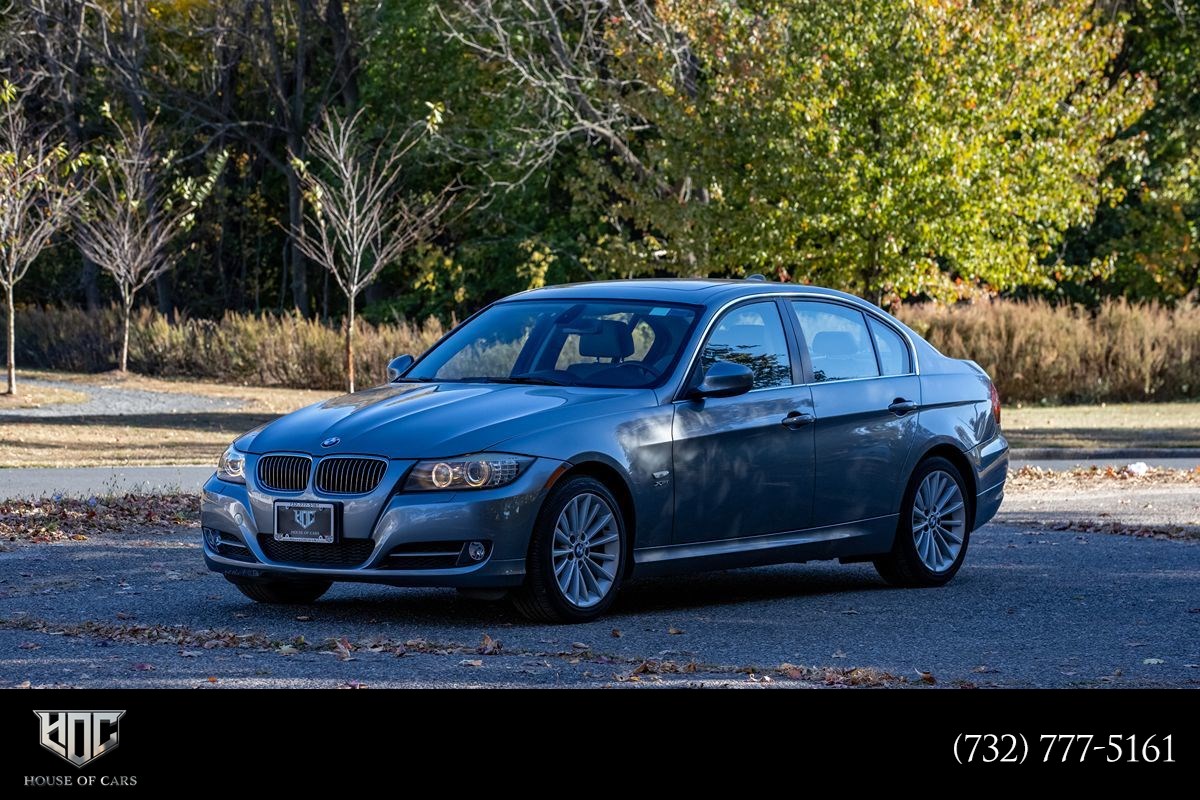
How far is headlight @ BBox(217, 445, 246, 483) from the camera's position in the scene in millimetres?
9391

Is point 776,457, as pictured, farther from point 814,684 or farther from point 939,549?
point 814,684

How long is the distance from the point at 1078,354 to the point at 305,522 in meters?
30.6

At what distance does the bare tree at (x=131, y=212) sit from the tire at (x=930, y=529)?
1305 inches

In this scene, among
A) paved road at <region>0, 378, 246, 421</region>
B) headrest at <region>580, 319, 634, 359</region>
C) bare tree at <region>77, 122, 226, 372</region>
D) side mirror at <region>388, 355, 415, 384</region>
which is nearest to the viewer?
headrest at <region>580, 319, 634, 359</region>

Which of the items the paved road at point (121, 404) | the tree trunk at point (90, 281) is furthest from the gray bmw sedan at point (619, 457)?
the tree trunk at point (90, 281)

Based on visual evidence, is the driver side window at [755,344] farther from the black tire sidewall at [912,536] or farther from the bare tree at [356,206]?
the bare tree at [356,206]

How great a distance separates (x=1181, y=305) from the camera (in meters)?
40.8

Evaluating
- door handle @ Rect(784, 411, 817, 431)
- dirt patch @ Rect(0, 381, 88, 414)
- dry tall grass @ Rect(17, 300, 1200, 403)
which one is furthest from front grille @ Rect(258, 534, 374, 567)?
dry tall grass @ Rect(17, 300, 1200, 403)

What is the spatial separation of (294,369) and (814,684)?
3708cm

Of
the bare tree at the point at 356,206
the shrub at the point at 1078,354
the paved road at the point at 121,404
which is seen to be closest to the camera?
the paved road at the point at 121,404

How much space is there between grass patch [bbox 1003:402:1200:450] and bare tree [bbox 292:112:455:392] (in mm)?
13113

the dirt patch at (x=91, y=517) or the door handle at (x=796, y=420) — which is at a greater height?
the door handle at (x=796, y=420)

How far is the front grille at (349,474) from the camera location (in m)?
8.92

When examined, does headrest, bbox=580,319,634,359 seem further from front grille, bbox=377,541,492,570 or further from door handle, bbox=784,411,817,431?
front grille, bbox=377,541,492,570
